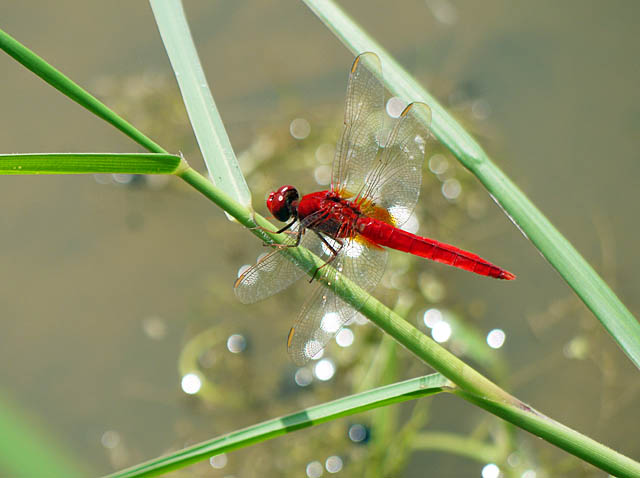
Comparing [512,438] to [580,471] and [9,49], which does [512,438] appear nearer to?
[580,471]

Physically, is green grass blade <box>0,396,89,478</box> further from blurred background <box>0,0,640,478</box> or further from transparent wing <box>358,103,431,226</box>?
transparent wing <box>358,103,431,226</box>

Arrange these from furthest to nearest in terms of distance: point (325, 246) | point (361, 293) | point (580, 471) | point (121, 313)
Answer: point (121, 313)
point (580, 471)
point (325, 246)
point (361, 293)

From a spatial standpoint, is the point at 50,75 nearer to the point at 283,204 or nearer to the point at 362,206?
the point at 283,204

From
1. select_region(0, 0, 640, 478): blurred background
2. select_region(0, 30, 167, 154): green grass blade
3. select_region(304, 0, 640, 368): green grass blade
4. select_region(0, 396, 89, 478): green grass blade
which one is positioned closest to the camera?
select_region(0, 30, 167, 154): green grass blade

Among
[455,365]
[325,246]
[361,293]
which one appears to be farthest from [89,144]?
[455,365]

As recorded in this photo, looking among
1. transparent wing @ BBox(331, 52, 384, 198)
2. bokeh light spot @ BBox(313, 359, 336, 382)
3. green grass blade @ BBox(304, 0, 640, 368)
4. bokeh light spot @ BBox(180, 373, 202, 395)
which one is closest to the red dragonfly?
transparent wing @ BBox(331, 52, 384, 198)

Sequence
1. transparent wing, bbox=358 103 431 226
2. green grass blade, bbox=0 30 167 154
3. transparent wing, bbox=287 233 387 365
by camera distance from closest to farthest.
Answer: green grass blade, bbox=0 30 167 154 < transparent wing, bbox=287 233 387 365 < transparent wing, bbox=358 103 431 226
